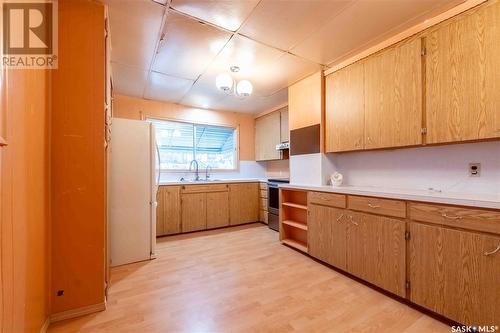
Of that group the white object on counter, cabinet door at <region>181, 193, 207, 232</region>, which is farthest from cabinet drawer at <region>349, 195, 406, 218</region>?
cabinet door at <region>181, 193, 207, 232</region>

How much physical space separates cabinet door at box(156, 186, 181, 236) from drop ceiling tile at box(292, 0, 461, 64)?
2.80 m

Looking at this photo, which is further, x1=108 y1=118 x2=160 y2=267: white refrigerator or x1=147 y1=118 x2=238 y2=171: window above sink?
x1=147 y1=118 x2=238 y2=171: window above sink

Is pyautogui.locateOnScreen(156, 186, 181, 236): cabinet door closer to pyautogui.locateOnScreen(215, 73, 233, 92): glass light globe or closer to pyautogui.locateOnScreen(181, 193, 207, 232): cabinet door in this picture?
pyautogui.locateOnScreen(181, 193, 207, 232): cabinet door

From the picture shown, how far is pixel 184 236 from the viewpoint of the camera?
12.0 feet

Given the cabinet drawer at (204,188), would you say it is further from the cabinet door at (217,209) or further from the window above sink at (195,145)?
the window above sink at (195,145)

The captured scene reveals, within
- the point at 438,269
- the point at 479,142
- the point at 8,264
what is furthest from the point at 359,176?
the point at 8,264

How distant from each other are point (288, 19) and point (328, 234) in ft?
7.22

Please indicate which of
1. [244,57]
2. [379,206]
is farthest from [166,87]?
[379,206]

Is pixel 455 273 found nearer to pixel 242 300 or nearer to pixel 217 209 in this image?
pixel 242 300

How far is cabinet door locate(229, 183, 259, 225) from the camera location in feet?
13.9

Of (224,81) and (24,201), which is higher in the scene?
(224,81)

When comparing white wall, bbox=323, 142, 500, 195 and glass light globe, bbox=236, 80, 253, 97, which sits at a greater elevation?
glass light globe, bbox=236, 80, 253, 97

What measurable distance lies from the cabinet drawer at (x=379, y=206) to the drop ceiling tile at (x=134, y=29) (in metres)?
2.43

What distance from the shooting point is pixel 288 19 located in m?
1.90
